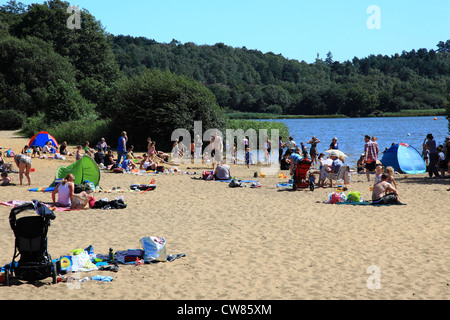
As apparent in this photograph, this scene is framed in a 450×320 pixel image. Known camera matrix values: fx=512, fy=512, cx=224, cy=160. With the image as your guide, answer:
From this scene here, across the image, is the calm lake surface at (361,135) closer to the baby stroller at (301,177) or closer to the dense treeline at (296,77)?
the baby stroller at (301,177)

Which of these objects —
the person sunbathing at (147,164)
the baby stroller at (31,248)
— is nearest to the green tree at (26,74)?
the person sunbathing at (147,164)

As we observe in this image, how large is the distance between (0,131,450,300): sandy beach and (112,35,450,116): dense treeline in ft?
294

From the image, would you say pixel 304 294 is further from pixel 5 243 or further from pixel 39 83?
pixel 39 83

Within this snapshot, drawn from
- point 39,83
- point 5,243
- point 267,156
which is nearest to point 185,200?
point 5,243

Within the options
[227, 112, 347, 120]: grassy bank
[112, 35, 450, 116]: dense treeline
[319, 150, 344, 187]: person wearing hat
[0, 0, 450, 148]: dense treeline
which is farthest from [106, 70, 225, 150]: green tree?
[112, 35, 450, 116]: dense treeline

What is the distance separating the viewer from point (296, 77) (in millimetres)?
147250

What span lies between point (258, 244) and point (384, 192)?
17.8ft

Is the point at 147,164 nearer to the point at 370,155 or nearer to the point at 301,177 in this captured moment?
the point at 301,177

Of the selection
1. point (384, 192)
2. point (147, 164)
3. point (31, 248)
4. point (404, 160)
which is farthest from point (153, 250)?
point (404, 160)

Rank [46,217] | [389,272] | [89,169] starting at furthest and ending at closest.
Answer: [89,169] → [389,272] → [46,217]

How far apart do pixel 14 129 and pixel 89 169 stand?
37.9 meters

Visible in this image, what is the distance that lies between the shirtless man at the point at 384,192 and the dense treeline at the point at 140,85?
55.7ft

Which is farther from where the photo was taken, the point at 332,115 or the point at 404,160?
the point at 332,115

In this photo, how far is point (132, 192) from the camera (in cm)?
1517
